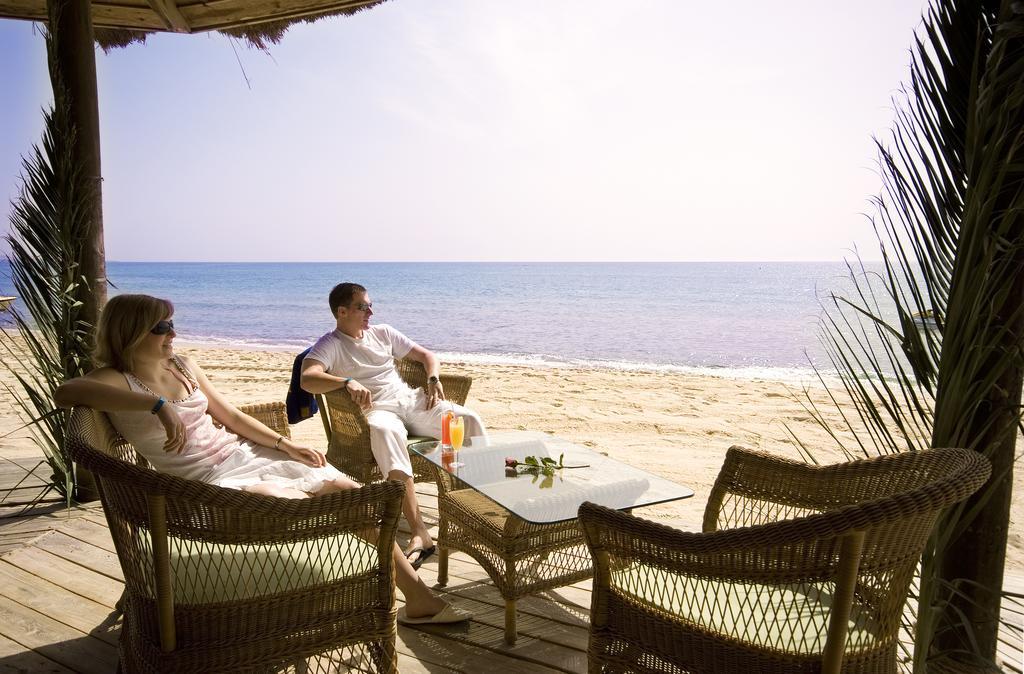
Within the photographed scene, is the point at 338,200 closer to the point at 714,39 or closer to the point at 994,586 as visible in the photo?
the point at 714,39

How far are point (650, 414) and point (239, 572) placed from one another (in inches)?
214

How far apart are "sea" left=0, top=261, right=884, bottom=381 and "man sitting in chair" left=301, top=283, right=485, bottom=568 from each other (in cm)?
323

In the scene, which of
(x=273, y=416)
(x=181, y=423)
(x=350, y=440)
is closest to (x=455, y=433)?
(x=350, y=440)

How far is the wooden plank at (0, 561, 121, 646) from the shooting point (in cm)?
219

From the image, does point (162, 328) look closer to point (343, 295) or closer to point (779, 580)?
point (343, 295)

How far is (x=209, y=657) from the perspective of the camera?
4.76ft

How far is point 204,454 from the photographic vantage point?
2141 mm

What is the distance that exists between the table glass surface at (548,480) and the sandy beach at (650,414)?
2.78 ft

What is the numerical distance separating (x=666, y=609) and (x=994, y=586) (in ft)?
3.12

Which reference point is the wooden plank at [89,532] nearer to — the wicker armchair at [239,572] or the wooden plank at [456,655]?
the wicker armchair at [239,572]

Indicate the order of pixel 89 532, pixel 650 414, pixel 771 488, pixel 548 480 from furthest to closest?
pixel 650 414 → pixel 89 532 → pixel 548 480 → pixel 771 488

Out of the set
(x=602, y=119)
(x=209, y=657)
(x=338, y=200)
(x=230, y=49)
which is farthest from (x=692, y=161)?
(x=209, y=657)

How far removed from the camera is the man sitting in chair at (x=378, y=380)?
3055 millimetres

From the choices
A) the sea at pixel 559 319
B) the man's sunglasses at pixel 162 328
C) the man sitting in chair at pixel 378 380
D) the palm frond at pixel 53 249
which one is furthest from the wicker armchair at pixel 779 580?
the sea at pixel 559 319
